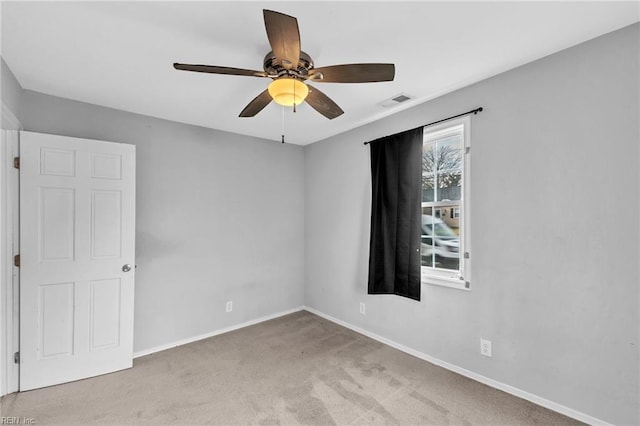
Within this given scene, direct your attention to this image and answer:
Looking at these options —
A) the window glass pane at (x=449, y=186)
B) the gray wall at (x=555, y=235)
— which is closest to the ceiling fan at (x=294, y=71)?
the gray wall at (x=555, y=235)

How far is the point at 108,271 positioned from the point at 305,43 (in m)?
2.58

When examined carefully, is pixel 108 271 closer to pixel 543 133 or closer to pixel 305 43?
pixel 305 43

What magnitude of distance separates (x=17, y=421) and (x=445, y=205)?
143 inches

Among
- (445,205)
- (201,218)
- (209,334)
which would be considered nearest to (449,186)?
(445,205)

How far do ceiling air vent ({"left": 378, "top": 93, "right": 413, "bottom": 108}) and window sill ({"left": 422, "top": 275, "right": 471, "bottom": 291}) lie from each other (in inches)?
66.7

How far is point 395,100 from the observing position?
9.13 ft

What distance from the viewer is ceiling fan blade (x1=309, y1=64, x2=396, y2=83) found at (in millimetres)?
1618

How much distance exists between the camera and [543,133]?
210 cm

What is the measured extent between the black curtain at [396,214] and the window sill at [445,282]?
0.09 m

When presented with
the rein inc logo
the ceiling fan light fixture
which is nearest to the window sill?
the ceiling fan light fixture

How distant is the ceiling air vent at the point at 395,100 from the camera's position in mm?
2701

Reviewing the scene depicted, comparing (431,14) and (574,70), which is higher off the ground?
(431,14)

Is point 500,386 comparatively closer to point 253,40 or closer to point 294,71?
point 294,71

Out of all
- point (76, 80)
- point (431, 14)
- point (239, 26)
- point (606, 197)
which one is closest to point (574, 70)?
point (606, 197)
